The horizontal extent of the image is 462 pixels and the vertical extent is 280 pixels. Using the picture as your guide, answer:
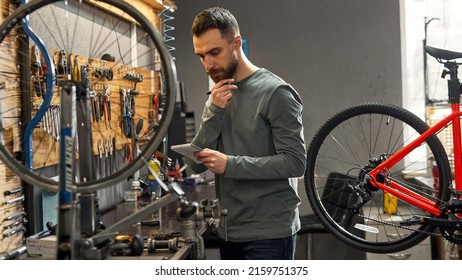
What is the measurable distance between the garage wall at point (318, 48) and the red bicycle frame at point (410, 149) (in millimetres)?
902

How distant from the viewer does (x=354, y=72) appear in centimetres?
331

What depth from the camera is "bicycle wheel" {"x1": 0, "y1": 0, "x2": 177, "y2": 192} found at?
3.82 ft

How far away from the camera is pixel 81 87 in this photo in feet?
3.80

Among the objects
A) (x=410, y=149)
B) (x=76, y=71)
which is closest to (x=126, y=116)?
(x=76, y=71)

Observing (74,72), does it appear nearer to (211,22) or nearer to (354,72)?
(211,22)

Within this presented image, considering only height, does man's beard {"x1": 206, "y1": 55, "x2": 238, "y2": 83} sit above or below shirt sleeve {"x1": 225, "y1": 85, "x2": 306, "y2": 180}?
above

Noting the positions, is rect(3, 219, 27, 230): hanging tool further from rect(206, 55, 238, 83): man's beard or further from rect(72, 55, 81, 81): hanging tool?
rect(206, 55, 238, 83): man's beard

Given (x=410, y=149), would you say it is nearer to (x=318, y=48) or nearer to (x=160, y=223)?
(x=160, y=223)

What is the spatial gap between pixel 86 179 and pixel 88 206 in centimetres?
6

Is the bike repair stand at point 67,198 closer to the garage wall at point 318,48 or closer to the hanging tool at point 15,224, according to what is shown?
the hanging tool at point 15,224

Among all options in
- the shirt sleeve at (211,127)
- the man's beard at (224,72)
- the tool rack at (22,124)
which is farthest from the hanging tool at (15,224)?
the man's beard at (224,72)

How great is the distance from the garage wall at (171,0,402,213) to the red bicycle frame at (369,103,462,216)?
2.96ft

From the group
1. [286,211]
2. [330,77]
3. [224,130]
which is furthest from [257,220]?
[330,77]

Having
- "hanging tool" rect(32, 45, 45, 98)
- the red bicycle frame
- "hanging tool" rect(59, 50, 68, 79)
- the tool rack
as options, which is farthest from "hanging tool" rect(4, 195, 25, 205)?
the red bicycle frame
